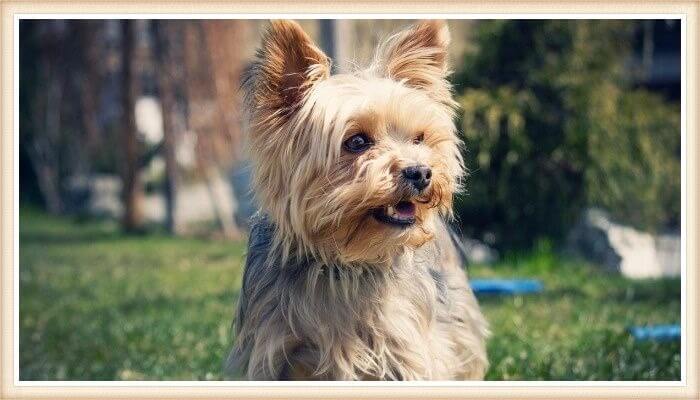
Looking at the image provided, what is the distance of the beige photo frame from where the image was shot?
191 inches

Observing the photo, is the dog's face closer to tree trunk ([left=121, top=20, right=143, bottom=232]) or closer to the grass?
the grass

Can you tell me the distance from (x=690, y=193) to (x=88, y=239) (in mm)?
13340

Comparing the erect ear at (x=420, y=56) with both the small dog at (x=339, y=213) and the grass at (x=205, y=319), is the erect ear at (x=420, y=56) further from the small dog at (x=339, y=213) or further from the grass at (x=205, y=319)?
the grass at (x=205, y=319)

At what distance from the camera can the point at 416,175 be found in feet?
14.1

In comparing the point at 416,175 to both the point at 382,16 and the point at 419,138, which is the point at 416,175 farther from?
the point at 382,16

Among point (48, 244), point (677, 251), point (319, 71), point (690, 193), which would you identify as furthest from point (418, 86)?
point (48, 244)

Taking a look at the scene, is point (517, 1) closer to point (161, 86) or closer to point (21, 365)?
point (21, 365)

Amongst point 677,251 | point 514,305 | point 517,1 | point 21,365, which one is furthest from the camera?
point 677,251

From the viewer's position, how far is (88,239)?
55.0ft

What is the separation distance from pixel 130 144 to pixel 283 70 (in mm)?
14003

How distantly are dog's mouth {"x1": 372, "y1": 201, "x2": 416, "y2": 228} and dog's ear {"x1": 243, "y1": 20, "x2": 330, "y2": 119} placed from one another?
0.73 m

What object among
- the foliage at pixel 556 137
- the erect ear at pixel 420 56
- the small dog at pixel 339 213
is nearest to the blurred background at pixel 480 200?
the foliage at pixel 556 137

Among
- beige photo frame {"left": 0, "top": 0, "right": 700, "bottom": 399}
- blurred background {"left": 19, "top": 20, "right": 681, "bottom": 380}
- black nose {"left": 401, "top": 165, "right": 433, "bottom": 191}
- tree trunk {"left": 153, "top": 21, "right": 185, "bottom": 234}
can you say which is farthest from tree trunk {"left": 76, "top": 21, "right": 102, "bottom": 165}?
black nose {"left": 401, "top": 165, "right": 433, "bottom": 191}

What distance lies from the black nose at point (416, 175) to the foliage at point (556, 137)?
6.65 m
